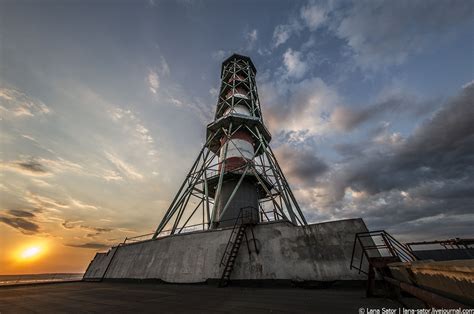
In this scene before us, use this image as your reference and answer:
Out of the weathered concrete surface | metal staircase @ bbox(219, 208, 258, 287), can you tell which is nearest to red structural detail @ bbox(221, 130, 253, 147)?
metal staircase @ bbox(219, 208, 258, 287)

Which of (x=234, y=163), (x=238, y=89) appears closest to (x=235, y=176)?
(x=234, y=163)

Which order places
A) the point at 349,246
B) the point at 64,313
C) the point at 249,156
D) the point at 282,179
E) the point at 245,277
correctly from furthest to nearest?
the point at 249,156, the point at 282,179, the point at 245,277, the point at 349,246, the point at 64,313

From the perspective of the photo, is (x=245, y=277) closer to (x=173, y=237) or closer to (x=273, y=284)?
A: (x=273, y=284)

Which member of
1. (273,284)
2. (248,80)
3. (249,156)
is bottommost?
(273,284)

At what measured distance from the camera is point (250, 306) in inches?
187

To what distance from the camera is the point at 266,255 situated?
→ 31.6ft

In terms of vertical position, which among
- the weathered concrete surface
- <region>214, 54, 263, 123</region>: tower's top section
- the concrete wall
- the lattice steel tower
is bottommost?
the weathered concrete surface

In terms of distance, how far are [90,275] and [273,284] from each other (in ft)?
56.7

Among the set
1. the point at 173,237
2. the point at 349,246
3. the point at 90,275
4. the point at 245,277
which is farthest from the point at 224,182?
the point at 90,275

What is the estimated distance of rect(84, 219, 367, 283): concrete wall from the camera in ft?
27.6

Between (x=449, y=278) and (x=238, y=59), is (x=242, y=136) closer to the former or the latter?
(x=238, y=59)

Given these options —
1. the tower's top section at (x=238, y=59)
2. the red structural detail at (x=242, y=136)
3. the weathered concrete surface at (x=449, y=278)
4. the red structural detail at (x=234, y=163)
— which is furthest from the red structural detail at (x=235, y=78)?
the weathered concrete surface at (x=449, y=278)

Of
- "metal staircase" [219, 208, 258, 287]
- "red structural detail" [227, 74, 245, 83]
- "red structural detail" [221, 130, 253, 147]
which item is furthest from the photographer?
"red structural detail" [227, 74, 245, 83]

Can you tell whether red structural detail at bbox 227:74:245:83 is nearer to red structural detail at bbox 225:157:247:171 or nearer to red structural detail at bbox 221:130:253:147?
red structural detail at bbox 221:130:253:147
